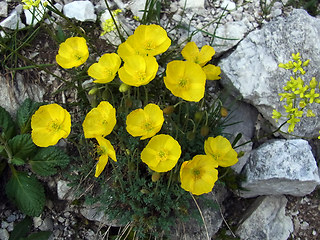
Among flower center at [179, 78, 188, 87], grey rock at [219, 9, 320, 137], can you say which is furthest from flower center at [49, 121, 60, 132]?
grey rock at [219, 9, 320, 137]

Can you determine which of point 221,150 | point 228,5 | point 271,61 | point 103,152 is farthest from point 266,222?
point 228,5

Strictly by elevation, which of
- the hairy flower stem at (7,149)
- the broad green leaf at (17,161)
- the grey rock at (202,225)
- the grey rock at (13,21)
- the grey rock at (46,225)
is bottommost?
the grey rock at (46,225)

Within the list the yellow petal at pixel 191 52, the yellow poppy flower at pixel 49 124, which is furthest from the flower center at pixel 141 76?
the yellow poppy flower at pixel 49 124

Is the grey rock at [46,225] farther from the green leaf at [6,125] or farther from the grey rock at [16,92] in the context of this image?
the grey rock at [16,92]

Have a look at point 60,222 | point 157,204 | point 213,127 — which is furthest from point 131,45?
point 60,222

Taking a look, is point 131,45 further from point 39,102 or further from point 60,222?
point 60,222

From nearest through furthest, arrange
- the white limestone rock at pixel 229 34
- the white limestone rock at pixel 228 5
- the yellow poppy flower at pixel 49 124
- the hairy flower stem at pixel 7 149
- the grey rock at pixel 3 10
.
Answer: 1. the yellow poppy flower at pixel 49 124
2. the hairy flower stem at pixel 7 149
3. the grey rock at pixel 3 10
4. the white limestone rock at pixel 229 34
5. the white limestone rock at pixel 228 5

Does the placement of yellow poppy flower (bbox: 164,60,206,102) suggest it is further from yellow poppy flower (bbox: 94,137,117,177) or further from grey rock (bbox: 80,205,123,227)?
grey rock (bbox: 80,205,123,227)
